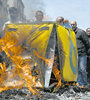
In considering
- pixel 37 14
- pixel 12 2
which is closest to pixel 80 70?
pixel 37 14

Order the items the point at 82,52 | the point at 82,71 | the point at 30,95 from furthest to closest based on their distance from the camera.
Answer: the point at 82,52 < the point at 82,71 < the point at 30,95

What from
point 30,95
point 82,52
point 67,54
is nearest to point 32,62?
point 30,95

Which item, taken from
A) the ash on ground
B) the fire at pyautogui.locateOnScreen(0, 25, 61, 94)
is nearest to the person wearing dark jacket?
the ash on ground

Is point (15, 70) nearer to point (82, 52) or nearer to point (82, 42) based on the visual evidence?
point (82, 52)

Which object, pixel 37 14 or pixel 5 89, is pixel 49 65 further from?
pixel 37 14

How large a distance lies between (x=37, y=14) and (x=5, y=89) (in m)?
3.08

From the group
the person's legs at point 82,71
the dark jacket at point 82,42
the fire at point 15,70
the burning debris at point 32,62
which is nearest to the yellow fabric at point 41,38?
the burning debris at point 32,62

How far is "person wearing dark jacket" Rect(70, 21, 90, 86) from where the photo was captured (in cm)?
702

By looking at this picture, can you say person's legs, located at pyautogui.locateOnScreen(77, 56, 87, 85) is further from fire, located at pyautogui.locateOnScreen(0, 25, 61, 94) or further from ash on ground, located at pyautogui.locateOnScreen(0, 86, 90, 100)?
fire, located at pyautogui.locateOnScreen(0, 25, 61, 94)

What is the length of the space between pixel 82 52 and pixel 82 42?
0.34 meters

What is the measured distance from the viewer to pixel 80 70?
7.04m

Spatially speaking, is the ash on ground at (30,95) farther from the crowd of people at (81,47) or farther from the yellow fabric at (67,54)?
the crowd of people at (81,47)

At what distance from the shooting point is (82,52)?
7.19 meters

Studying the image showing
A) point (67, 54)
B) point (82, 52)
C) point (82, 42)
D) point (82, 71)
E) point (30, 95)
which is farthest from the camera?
point (82, 42)
